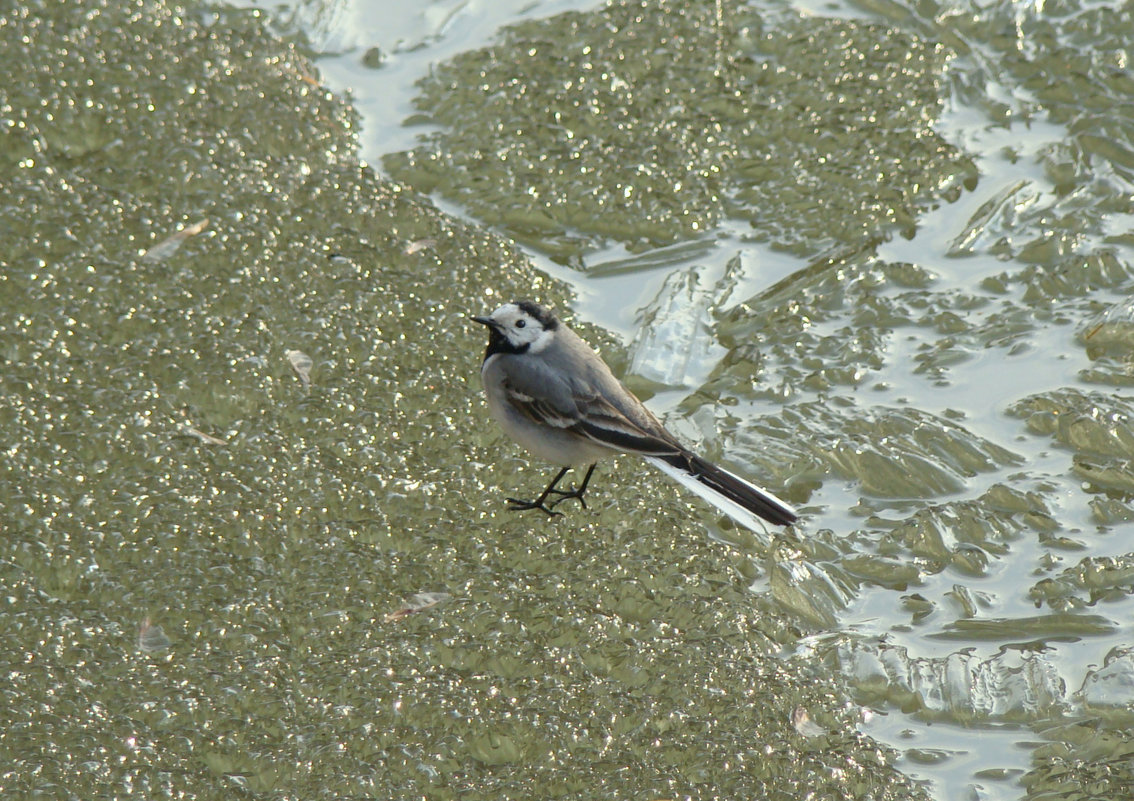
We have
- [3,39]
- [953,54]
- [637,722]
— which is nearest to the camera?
[637,722]

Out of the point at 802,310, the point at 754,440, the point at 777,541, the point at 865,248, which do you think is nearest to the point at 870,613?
the point at 777,541

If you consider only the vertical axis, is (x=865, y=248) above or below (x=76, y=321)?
above

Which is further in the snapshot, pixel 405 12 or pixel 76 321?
pixel 405 12

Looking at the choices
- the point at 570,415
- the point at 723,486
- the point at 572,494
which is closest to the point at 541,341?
the point at 570,415

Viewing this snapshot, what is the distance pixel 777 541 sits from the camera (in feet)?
9.87

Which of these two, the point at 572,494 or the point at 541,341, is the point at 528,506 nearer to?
the point at 572,494

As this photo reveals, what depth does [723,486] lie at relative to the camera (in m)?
2.81

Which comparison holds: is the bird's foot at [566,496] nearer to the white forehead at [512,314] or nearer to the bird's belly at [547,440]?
the bird's belly at [547,440]

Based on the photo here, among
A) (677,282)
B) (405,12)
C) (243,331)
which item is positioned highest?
(405,12)

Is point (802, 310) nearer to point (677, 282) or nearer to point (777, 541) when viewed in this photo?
point (677, 282)

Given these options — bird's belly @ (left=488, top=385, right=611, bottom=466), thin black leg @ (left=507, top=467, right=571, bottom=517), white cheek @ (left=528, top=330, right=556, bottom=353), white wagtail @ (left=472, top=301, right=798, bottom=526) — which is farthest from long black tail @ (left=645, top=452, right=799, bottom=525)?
white cheek @ (left=528, top=330, right=556, bottom=353)

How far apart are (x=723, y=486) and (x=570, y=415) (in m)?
0.41

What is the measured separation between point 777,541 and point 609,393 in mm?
567

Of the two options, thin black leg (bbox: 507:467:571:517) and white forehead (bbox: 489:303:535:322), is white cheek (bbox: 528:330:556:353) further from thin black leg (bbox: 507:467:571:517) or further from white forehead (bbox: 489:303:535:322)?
thin black leg (bbox: 507:467:571:517)
